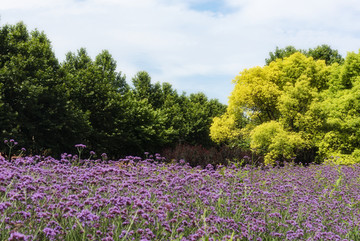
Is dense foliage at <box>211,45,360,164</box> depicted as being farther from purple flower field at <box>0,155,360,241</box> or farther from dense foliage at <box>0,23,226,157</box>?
purple flower field at <box>0,155,360,241</box>

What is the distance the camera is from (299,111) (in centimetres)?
2959

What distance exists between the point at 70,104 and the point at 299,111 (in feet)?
59.7

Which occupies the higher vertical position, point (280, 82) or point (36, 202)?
point (280, 82)

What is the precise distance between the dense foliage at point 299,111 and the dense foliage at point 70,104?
810 cm

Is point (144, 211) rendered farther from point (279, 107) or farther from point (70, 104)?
point (279, 107)

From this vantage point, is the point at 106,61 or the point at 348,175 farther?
the point at 106,61

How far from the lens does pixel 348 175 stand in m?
13.0

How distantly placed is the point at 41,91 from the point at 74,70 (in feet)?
36.9

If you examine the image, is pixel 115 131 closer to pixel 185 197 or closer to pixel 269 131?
pixel 269 131

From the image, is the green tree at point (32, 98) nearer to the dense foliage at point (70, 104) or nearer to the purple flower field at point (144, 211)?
the dense foliage at point (70, 104)

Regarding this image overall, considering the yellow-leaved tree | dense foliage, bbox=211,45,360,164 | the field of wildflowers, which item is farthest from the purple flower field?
the yellow-leaved tree

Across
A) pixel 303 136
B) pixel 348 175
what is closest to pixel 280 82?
pixel 303 136

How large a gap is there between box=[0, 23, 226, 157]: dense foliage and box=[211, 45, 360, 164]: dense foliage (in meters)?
8.10

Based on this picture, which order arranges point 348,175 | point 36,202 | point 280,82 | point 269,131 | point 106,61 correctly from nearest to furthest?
point 36,202 < point 348,175 < point 269,131 < point 280,82 < point 106,61
